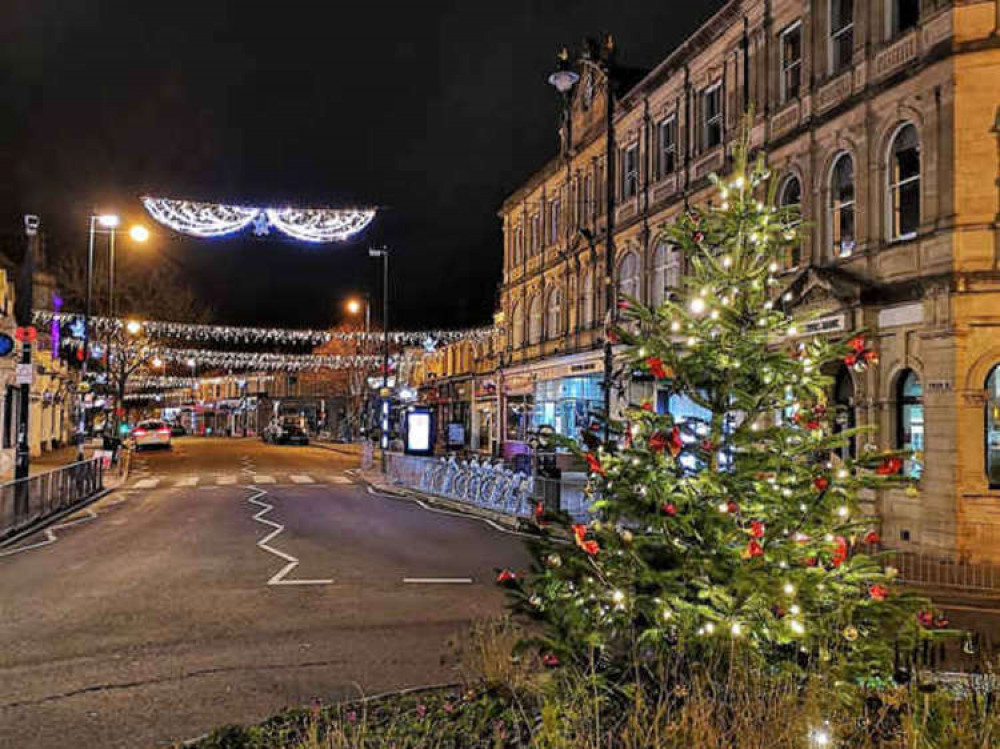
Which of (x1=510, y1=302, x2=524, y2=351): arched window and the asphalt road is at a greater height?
(x1=510, y1=302, x2=524, y2=351): arched window

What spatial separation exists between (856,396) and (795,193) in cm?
569

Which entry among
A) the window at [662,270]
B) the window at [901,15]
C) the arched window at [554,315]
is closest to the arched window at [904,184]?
the window at [901,15]

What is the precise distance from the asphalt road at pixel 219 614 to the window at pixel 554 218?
1895 cm

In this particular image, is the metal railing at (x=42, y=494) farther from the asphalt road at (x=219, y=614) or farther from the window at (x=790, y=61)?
the window at (x=790, y=61)

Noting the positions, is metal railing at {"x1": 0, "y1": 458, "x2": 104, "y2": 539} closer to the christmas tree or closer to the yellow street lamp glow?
the yellow street lamp glow

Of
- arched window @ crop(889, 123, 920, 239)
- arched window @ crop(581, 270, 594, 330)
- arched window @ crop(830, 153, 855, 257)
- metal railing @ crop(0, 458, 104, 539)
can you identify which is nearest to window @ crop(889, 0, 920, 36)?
arched window @ crop(889, 123, 920, 239)

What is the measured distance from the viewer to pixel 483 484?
22.5 m

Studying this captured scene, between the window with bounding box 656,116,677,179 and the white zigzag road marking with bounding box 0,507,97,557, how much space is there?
18.9 metres

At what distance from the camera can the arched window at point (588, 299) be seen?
32.6 meters

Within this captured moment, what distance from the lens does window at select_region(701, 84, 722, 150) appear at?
24.3 m

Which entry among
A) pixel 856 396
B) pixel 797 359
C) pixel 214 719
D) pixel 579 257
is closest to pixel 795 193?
pixel 856 396

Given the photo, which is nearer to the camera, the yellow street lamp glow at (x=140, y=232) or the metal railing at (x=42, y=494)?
the metal railing at (x=42, y=494)

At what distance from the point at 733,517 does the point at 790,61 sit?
18.4 metres

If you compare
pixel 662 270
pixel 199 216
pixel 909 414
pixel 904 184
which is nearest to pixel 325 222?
pixel 199 216
